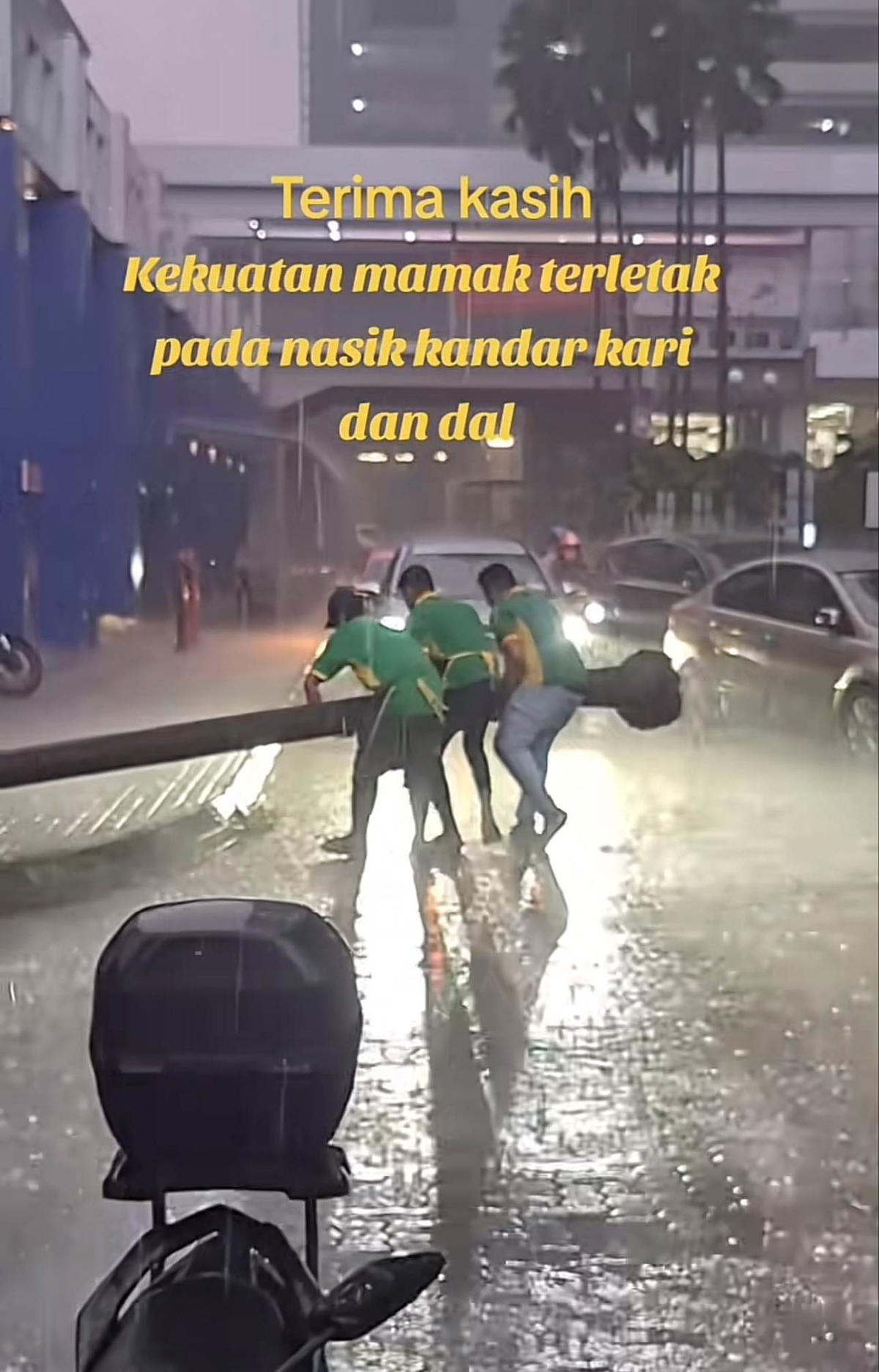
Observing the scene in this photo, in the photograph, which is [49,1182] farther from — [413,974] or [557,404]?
[557,404]

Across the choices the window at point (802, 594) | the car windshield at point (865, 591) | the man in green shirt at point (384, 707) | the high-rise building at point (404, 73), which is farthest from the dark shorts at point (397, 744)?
the high-rise building at point (404, 73)

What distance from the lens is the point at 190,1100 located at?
7.79 feet

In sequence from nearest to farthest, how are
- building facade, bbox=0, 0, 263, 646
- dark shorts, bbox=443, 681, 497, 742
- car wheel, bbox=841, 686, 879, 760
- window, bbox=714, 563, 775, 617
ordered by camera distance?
building facade, bbox=0, 0, 263, 646
dark shorts, bbox=443, 681, 497, 742
window, bbox=714, 563, 775, 617
car wheel, bbox=841, 686, 879, 760

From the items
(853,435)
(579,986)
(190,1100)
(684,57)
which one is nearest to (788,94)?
(684,57)

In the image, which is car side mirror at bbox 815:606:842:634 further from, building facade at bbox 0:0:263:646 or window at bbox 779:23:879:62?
building facade at bbox 0:0:263:646

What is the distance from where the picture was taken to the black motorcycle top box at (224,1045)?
93.1 inches

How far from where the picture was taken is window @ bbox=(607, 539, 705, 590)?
9.75ft

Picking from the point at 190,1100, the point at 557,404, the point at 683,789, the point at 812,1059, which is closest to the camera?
the point at 190,1100

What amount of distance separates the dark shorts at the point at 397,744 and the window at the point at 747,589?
489mm

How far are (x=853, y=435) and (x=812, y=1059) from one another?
1.35m

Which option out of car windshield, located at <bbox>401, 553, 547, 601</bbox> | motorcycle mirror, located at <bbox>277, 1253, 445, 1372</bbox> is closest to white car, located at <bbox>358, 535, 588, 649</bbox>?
car windshield, located at <bbox>401, 553, 547, 601</bbox>

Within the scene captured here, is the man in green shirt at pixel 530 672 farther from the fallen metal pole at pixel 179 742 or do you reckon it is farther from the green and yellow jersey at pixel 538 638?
the fallen metal pole at pixel 179 742

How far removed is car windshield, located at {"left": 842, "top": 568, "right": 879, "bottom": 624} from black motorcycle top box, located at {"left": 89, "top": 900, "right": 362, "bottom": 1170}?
3.82ft

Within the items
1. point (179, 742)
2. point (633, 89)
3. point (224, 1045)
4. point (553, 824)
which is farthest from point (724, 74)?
point (224, 1045)
